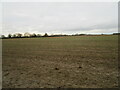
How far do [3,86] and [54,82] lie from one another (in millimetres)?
1659

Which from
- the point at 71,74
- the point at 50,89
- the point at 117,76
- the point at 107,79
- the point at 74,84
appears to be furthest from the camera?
the point at 71,74

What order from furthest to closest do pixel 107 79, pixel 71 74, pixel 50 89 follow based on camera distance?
pixel 71 74 → pixel 107 79 → pixel 50 89

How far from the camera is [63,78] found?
2926 mm

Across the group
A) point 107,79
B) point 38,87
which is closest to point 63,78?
point 38,87

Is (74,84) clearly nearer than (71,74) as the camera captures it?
Yes

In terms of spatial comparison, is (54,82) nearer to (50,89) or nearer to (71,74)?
A: (50,89)

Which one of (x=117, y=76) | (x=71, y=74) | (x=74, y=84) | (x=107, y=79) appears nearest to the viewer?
(x=74, y=84)

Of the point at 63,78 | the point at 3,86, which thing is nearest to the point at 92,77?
the point at 63,78

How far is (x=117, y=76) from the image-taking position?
3.01 meters

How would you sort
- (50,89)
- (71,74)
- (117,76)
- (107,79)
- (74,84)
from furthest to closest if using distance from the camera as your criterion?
(71,74), (117,76), (107,79), (74,84), (50,89)

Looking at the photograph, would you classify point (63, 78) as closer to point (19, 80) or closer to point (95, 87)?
point (95, 87)

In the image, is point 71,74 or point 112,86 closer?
point 112,86

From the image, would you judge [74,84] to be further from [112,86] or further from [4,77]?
[4,77]

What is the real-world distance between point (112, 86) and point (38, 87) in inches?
90.5
